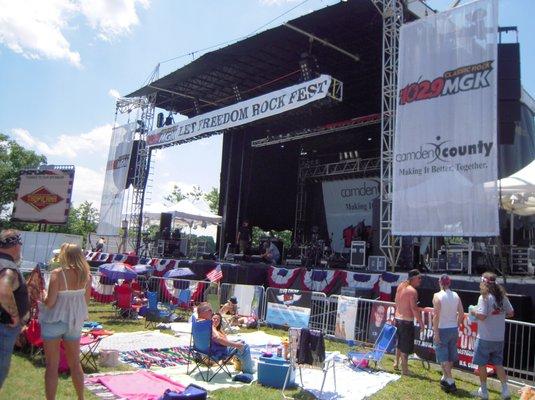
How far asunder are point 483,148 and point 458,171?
0.63 metres

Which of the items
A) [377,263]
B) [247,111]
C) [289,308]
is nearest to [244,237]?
[247,111]

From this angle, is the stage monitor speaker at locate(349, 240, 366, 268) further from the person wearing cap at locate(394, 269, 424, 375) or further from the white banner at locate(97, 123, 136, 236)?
the white banner at locate(97, 123, 136, 236)

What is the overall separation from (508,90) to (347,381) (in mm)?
7056

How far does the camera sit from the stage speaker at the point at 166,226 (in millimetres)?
18859

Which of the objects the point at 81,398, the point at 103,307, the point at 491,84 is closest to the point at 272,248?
the point at 103,307

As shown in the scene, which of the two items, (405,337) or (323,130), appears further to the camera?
(323,130)

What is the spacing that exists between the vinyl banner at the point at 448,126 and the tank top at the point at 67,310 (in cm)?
726

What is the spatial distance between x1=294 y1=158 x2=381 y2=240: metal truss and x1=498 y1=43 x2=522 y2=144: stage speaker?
405 inches

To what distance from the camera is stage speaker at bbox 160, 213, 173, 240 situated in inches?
742

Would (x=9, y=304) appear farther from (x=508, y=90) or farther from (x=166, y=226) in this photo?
(x=166, y=226)

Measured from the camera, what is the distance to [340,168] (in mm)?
21047

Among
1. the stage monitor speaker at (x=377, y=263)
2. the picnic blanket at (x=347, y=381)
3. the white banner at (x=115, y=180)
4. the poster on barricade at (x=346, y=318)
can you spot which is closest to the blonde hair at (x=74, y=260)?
the picnic blanket at (x=347, y=381)

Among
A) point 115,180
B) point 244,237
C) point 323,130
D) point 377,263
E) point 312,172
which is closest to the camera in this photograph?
point 377,263

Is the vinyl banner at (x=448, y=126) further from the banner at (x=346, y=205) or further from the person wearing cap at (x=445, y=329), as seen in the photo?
the banner at (x=346, y=205)
